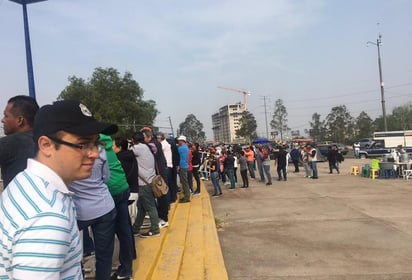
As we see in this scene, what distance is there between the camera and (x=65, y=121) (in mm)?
1452

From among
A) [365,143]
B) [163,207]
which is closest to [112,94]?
[365,143]

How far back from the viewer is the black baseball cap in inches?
56.7

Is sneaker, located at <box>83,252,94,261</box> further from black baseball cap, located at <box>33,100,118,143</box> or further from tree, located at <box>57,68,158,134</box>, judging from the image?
tree, located at <box>57,68,158,134</box>

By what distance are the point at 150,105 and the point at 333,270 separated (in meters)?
48.7

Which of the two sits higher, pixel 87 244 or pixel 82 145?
pixel 82 145

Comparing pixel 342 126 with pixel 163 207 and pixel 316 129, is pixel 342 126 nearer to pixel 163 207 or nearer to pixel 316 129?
pixel 316 129

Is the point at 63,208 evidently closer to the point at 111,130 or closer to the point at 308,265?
the point at 111,130

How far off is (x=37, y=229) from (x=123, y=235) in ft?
10.3

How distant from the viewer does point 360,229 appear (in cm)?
780

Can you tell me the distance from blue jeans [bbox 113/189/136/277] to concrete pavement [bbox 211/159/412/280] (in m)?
1.77

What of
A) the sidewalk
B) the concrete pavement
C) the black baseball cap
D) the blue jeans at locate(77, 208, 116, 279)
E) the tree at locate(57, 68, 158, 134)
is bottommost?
the concrete pavement

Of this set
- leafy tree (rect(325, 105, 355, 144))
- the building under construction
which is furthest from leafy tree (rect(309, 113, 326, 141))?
the building under construction

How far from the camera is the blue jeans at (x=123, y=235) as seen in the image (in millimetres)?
4164

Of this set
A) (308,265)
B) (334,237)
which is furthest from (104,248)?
(334,237)
